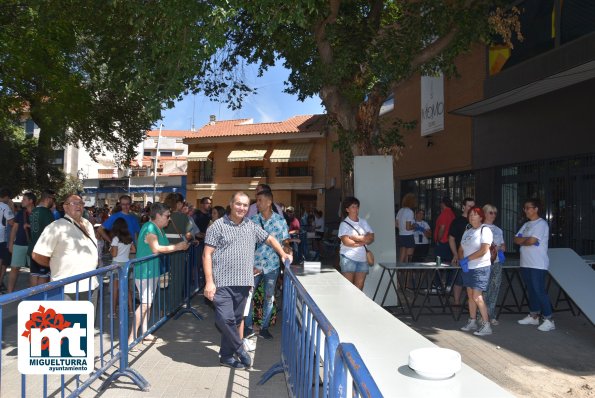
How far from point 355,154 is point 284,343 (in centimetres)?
456

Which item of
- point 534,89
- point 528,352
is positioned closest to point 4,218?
point 528,352

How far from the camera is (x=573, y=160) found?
11.5 meters

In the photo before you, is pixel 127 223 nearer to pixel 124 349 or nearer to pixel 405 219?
pixel 124 349

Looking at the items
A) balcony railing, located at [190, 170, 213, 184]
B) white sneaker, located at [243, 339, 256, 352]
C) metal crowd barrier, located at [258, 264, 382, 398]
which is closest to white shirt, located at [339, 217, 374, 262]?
white sneaker, located at [243, 339, 256, 352]

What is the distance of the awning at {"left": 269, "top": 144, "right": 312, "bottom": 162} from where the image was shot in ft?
115

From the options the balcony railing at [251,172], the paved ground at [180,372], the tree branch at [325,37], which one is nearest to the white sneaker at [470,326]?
the paved ground at [180,372]

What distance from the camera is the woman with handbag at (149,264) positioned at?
5730mm

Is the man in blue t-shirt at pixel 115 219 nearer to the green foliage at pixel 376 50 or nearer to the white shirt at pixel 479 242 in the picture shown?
the green foliage at pixel 376 50

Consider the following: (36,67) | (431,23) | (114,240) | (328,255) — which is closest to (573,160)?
(431,23)

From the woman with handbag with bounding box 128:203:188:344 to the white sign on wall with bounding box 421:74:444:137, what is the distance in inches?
493

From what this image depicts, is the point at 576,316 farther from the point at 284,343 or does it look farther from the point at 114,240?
the point at 114,240

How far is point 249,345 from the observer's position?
614 cm

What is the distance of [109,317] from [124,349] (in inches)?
56.9

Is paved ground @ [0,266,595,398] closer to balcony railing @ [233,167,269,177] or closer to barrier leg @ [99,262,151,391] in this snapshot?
→ barrier leg @ [99,262,151,391]
